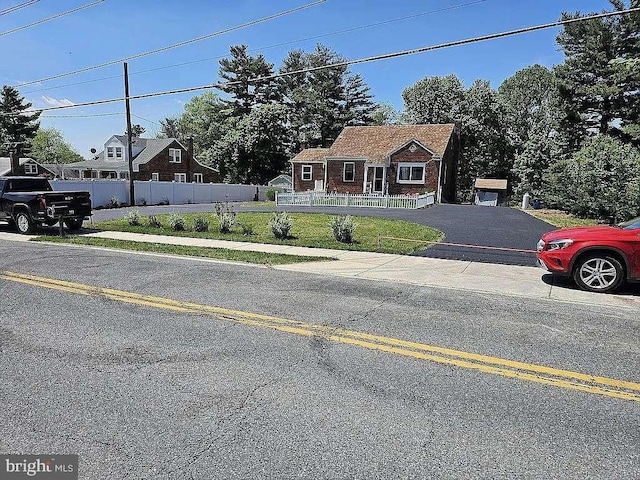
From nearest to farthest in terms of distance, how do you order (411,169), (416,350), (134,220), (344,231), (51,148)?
(416,350) → (344,231) → (134,220) → (411,169) → (51,148)

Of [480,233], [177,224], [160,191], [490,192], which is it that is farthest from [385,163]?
[177,224]

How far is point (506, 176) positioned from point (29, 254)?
161ft

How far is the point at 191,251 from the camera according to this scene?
11586mm

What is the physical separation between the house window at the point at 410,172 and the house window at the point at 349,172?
4.02 meters

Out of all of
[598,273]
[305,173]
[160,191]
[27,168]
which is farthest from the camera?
[27,168]

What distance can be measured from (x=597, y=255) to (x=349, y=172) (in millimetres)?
29445

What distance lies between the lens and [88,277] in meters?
8.27

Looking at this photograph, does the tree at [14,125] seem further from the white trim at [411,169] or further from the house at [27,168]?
the white trim at [411,169]

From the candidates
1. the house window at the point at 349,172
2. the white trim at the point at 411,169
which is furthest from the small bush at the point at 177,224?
the house window at the point at 349,172

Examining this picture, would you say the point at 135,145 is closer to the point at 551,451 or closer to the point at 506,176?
the point at 506,176

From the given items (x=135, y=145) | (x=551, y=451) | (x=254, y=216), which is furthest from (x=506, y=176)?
(x=551, y=451)

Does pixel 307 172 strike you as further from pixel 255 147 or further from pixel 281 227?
pixel 281 227

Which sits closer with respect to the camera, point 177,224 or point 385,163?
point 177,224

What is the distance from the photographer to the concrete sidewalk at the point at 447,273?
759 centimetres
